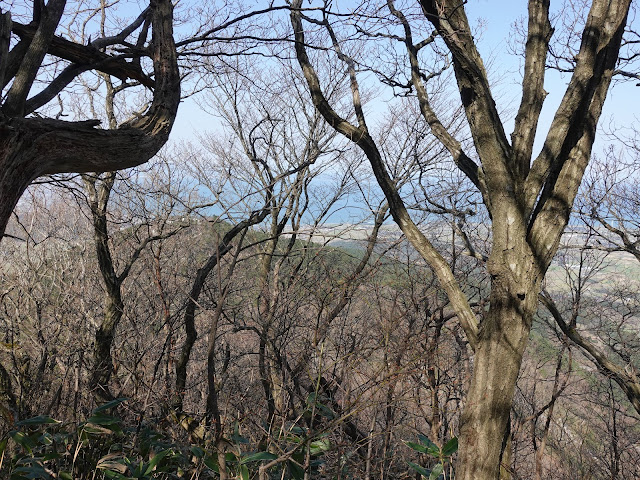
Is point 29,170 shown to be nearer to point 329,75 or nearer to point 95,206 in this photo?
point 95,206

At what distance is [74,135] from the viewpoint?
2186mm

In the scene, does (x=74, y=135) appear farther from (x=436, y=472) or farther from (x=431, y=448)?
(x=436, y=472)

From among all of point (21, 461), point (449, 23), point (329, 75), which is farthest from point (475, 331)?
point (329, 75)

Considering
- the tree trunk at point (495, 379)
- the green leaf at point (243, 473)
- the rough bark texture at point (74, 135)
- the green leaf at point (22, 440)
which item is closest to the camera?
the rough bark texture at point (74, 135)

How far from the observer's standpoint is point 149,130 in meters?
2.57

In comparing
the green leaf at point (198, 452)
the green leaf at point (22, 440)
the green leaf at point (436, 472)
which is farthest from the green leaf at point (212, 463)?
the green leaf at point (436, 472)

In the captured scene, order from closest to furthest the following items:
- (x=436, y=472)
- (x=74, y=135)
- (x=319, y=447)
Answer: (x=74, y=135), (x=319, y=447), (x=436, y=472)

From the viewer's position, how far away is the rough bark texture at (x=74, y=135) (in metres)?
1.97

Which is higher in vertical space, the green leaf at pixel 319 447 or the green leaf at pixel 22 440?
the green leaf at pixel 319 447

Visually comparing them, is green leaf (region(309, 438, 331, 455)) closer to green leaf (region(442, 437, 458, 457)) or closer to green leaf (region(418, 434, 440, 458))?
green leaf (region(418, 434, 440, 458))

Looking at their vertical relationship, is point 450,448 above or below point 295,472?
above

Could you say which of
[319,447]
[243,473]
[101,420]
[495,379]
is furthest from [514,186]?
[101,420]

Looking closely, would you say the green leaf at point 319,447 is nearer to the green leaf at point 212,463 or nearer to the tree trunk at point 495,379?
the green leaf at point 212,463

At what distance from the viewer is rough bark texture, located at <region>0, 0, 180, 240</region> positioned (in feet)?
6.46
